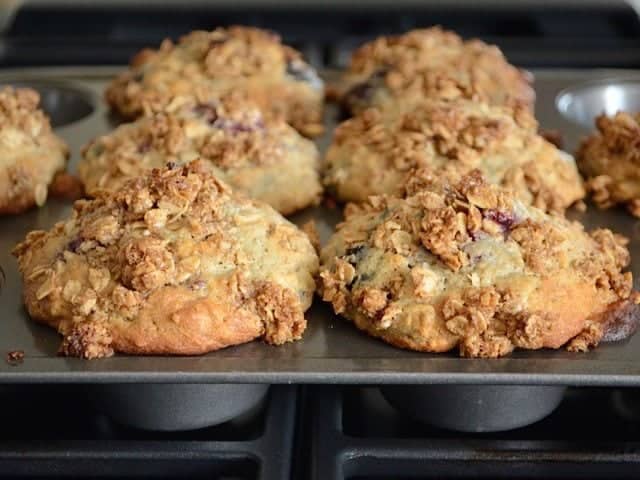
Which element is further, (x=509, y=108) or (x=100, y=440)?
(x=509, y=108)

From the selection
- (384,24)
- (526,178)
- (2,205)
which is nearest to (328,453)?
(526,178)

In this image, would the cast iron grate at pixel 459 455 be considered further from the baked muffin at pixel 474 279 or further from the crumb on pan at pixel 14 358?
the crumb on pan at pixel 14 358

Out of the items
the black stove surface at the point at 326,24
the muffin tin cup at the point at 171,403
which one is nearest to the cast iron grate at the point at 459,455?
the muffin tin cup at the point at 171,403

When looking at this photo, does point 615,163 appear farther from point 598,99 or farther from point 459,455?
point 459,455

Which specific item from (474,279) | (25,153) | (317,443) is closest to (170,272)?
(317,443)

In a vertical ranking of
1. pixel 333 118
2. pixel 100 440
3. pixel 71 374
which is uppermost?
pixel 333 118

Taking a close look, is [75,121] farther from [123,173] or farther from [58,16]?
[58,16]

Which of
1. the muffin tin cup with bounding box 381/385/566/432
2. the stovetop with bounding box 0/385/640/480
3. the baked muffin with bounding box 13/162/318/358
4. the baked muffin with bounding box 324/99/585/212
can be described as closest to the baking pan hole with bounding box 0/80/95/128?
the baked muffin with bounding box 324/99/585/212
